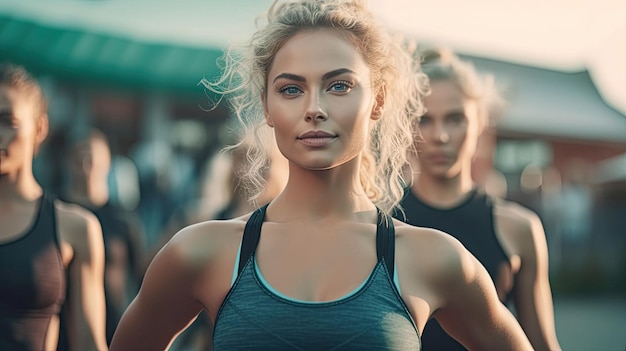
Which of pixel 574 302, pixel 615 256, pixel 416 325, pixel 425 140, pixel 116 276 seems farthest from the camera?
pixel 615 256

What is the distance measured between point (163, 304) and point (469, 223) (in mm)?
2086

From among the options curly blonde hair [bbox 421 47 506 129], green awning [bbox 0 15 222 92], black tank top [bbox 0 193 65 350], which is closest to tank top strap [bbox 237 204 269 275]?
black tank top [bbox 0 193 65 350]

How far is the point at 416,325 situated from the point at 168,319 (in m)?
0.76

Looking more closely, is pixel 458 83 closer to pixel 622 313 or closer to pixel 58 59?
pixel 622 313

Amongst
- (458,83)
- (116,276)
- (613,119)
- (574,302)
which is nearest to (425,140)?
(458,83)

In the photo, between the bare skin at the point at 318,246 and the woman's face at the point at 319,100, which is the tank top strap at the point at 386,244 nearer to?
the bare skin at the point at 318,246

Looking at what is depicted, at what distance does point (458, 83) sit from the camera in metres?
4.77

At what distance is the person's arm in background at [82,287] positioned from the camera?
4.12 meters

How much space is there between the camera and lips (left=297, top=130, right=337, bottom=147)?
2771 millimetres

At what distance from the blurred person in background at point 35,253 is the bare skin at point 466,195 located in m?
1.67

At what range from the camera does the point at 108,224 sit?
279 inches

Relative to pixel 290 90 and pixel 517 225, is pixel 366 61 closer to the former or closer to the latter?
pixel 290 90

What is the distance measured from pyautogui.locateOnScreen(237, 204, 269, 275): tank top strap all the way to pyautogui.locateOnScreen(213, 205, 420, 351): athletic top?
1 cm

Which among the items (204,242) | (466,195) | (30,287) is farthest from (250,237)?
(466,195)
